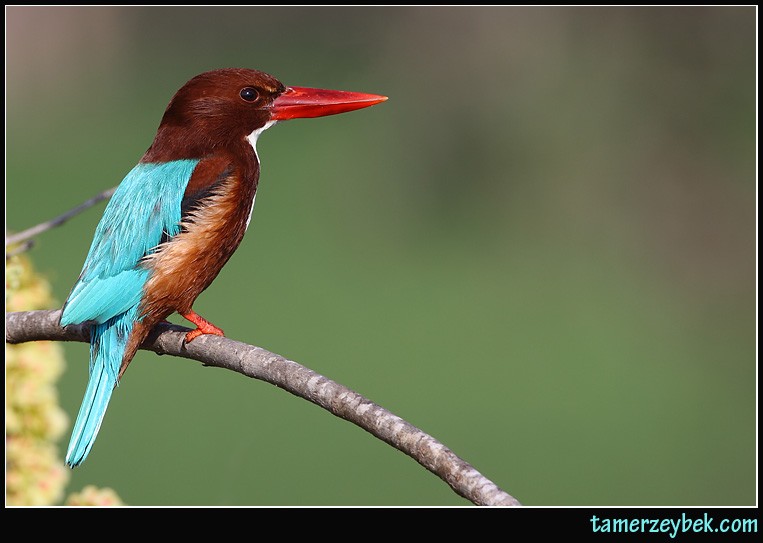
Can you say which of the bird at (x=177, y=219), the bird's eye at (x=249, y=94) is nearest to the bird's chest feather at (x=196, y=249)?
the bird at (x=177, y=219)

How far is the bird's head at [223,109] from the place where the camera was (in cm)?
164

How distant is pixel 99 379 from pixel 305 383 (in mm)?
437

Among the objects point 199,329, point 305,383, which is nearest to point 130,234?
point 199,329

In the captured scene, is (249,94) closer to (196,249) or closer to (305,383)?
(196,249)

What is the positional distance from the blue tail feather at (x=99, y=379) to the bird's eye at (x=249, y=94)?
40cm

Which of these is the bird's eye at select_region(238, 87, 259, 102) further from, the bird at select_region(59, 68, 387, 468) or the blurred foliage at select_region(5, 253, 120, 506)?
the blurred foliage at select_region(5, 253, 120, 506)

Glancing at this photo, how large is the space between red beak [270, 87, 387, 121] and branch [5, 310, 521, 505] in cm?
40

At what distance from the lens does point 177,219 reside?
1.57 m

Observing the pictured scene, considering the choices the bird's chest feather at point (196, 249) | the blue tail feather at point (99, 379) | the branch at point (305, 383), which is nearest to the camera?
the branch at point (305, 383)

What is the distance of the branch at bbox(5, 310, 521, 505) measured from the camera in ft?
3.47

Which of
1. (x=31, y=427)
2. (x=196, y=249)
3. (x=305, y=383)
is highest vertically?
(x=196, y=249)

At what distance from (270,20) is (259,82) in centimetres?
398

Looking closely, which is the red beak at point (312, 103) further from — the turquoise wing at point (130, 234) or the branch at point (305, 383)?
the branch at point (305, 383)

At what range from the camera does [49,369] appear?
1.56 meters
